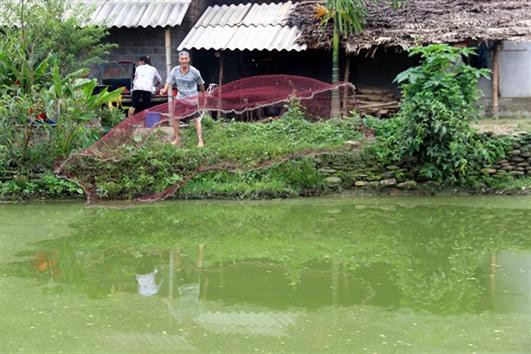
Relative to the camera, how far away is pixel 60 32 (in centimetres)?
1169

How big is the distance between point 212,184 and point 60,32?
13.4 feet

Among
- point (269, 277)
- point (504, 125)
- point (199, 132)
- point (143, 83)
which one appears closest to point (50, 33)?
point (143, 83)

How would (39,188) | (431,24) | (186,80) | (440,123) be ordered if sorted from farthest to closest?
(431,24) → (186,80) → (39,188) → (440,123)

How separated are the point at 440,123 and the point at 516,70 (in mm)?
4896

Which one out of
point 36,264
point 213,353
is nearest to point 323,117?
point 36,264

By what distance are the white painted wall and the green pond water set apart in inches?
184

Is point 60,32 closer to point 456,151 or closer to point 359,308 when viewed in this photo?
point 456,151

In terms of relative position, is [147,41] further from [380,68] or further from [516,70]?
[516,70]

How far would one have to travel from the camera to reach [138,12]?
13070mm

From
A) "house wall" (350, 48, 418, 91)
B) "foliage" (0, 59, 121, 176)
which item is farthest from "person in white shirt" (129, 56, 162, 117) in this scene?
"house wall" (350, 48, 418, 91)

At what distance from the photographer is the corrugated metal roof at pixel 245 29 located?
12.2 m

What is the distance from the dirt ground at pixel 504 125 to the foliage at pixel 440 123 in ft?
2.54

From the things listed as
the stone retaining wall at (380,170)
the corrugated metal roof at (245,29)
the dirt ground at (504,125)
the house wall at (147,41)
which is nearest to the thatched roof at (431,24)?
the corrugated metal roof at (245,29)

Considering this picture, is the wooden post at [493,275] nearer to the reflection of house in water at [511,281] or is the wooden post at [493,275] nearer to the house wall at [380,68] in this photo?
the reflection of house in water at [511,281]
